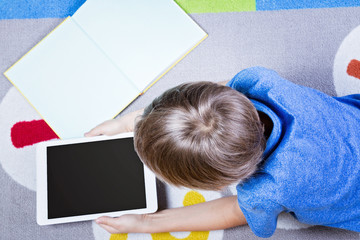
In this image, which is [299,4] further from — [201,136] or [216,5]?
[201,136]

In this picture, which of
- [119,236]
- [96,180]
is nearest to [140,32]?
[96,180]

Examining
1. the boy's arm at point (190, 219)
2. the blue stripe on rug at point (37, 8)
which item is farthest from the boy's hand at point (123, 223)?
the blue stripe on rug at point (37, 8)

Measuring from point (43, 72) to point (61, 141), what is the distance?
187 mm

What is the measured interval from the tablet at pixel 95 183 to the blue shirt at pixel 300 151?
0.25 meters

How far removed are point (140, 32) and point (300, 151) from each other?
1.64 ft

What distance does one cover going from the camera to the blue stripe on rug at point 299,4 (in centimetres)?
83

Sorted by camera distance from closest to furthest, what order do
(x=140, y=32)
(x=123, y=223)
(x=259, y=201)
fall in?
(x=259, y=201) → (x=123, y=223) → (x=140, y=32)

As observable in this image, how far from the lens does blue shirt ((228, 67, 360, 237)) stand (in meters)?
0.45

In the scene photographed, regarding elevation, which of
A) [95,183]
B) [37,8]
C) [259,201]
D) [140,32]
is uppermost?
[37,8]

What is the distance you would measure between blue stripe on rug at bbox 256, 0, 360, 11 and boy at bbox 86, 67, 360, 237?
31 centimetres

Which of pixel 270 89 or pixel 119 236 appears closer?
pixel 270 89

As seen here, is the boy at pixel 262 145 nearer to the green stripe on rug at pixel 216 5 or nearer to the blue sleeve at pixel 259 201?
the blue sleeve at pixel 259 201

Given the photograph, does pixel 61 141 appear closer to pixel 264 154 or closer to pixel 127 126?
pixel 127 126

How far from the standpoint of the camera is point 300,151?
0.45 meters
